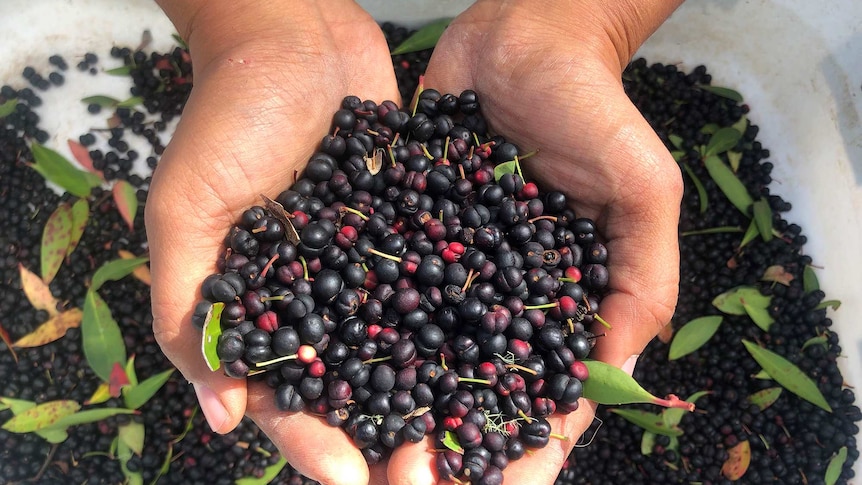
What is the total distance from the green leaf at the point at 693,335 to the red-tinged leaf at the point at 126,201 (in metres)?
2.49

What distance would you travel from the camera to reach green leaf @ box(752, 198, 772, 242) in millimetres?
3197

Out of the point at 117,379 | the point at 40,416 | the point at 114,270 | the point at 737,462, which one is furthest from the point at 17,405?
the point at 737,462

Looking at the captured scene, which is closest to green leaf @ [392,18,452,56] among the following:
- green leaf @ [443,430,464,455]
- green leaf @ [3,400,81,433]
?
green leaf @ [443,430,464,455]

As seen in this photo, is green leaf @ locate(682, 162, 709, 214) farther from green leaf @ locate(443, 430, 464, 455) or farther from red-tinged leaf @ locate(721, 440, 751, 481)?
green leaf @ locate(443, 430, 464, 455)

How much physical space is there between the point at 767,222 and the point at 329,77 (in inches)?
84.2

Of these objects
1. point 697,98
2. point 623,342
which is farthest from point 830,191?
point 623,342

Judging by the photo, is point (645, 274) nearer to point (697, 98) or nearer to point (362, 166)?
point (362, 166)

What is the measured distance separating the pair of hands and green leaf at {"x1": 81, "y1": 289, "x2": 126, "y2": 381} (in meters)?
0.97

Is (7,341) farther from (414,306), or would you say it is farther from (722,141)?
(722,141)

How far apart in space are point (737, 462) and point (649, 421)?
1.49ft

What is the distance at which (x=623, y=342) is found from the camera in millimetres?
2111

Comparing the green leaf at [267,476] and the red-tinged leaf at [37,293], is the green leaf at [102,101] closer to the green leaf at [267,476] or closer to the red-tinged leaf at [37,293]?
the red-tinged leaf at [37,293]

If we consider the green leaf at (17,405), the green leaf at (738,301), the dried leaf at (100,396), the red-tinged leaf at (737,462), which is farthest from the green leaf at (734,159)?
the green leaf at (17,405)

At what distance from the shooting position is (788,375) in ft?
9.70
